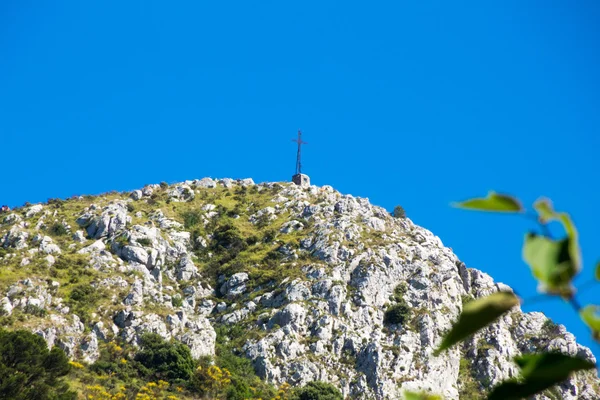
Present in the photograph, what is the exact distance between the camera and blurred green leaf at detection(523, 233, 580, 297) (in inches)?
41.3

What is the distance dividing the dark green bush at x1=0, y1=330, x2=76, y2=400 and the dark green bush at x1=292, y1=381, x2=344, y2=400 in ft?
50.9

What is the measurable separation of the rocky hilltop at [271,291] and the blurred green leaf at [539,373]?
44.0 meters

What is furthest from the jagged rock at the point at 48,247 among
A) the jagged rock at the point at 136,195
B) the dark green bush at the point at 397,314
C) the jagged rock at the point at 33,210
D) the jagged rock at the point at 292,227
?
the dark green bush at the point at 397,314

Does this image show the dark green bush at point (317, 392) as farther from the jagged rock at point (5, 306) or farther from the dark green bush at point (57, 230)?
the dark green bush at point (57, 230)

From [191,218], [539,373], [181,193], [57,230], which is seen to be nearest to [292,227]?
[191,218]

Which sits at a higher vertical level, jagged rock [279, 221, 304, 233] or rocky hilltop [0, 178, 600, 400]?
jagged rock [279, 221, 304, 233]

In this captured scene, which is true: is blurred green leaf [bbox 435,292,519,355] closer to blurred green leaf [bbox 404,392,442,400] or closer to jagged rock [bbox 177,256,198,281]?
blurred green leaf [bbox 404,392,442,400]

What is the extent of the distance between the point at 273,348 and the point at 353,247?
14068mm

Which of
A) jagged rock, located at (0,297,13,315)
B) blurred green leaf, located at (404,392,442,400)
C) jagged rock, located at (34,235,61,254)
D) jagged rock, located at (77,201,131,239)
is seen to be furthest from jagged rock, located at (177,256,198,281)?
blurred green leaf, located at (404,392,442,400)

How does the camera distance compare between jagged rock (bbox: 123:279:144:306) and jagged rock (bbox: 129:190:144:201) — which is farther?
jagged rock (bbox: 129:190:144:201)

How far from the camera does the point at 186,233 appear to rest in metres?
62.0

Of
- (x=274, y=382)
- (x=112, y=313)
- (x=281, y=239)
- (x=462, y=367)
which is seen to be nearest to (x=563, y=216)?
(x=274, y=382)

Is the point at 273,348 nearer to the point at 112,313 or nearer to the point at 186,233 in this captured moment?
the point at 112,313

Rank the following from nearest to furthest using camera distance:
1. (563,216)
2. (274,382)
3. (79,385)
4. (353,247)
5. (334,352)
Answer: (563,216) < (79,385) < (274,382) < (334,352) < (353,247)
